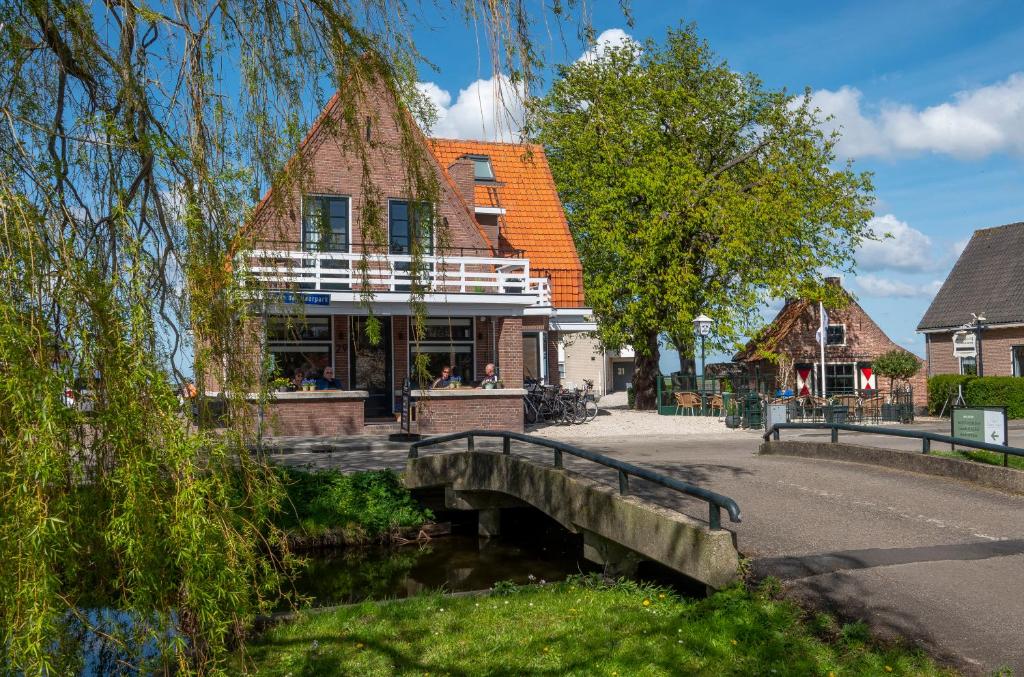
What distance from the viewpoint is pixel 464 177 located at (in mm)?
25062

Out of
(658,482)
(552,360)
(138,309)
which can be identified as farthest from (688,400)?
(138,309)

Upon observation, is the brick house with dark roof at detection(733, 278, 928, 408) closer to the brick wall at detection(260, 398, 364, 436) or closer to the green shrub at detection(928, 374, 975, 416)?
the green shrub at detection(928, 374, 975, 416)

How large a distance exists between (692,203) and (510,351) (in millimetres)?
11452

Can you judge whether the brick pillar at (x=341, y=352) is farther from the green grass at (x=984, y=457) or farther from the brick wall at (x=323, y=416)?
the green grass at (x=984, y=457)

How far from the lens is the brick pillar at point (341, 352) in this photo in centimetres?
2419

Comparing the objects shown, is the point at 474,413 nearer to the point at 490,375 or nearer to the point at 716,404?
the point at 490,375

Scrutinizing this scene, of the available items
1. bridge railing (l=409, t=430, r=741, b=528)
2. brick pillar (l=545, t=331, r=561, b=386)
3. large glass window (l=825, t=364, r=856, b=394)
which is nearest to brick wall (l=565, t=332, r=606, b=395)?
brick pillar (l=545, t=331, r=561, b=386)

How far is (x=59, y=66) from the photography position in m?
4.36

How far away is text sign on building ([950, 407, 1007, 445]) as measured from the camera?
13.2 m

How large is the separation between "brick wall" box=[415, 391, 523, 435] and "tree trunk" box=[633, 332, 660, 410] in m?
12.1

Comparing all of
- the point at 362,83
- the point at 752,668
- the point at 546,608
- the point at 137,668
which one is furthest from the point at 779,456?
the point at 137,668

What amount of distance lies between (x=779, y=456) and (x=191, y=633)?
476 inches

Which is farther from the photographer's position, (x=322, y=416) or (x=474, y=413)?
(x=474, y=413)

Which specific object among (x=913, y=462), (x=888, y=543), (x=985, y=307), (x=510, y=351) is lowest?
(x=888, y=543)
